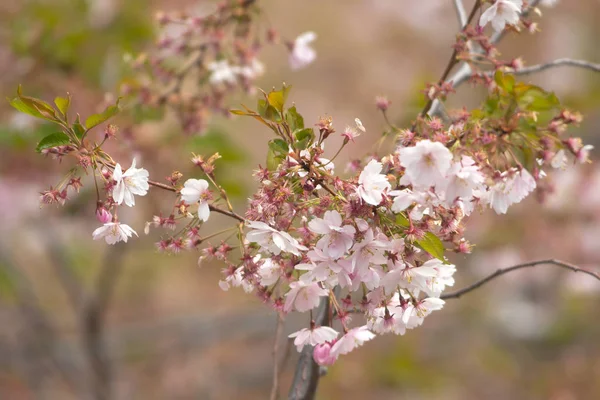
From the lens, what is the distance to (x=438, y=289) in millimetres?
723

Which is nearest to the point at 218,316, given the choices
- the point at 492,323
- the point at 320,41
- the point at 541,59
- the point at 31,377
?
the point at 31,377

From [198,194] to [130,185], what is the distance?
7 cm

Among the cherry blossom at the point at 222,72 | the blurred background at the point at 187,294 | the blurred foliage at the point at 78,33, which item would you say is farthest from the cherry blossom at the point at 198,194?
the blurred foliage at the point at 78,33

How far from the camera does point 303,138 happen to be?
2.39 ft

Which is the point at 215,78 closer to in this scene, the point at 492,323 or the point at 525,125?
the point at 525,125

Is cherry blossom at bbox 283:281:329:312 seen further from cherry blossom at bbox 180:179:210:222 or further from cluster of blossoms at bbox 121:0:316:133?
cluster of blossoms at bbox 121:0:316:133

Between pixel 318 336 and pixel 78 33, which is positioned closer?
pixel 318 336

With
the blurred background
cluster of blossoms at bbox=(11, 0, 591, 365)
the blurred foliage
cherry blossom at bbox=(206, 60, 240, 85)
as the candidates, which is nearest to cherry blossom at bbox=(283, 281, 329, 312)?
cluster of blossoms at bbox=(11, 0, 591, 365)

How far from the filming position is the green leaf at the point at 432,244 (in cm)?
69

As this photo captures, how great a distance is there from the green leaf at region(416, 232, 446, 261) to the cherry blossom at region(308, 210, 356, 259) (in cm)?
8

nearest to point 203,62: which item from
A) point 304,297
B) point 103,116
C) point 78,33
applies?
point 78,33

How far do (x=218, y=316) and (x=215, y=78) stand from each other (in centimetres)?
236

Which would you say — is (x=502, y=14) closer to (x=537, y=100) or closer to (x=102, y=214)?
(x=537, y=100)

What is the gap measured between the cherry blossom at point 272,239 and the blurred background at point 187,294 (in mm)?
861
